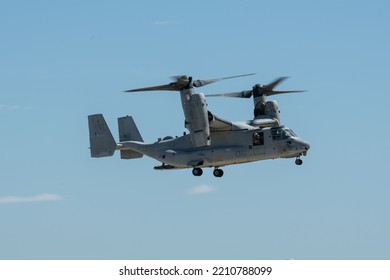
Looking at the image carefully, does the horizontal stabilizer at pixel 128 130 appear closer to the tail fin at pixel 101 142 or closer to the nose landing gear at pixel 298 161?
the tail fin at pixel 101 142

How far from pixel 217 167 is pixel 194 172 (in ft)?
5.83

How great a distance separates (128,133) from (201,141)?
1011 centimetres

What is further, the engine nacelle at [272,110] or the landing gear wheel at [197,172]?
the engine nacelle at [272,110]

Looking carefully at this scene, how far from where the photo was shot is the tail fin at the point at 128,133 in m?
81.4

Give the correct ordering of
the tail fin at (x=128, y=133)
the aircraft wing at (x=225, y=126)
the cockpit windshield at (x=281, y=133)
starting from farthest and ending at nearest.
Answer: the tail fin at (x=128, y=133)
the aircraft wing at (x=225, y=126)
the cockpit windshield at (x=281, y=133)

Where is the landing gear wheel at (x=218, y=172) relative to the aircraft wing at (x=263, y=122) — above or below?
below

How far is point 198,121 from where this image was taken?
7338 centimetres

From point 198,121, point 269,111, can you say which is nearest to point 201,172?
point 198,121

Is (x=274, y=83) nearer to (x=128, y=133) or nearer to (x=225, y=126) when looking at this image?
(x=225, y=126)

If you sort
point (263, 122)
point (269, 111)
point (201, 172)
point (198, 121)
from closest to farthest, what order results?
point (198, 121), point (201, 172), point (263, 122), point (269, 111)

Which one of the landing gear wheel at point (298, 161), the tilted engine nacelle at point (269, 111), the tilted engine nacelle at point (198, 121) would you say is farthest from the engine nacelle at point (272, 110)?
the tilted engine nacelle at point (198, 121)

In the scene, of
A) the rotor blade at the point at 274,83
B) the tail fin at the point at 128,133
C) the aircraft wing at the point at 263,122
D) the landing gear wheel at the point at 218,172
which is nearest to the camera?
the landing gear wheel at the point at 218,172

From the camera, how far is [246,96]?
281 feet
